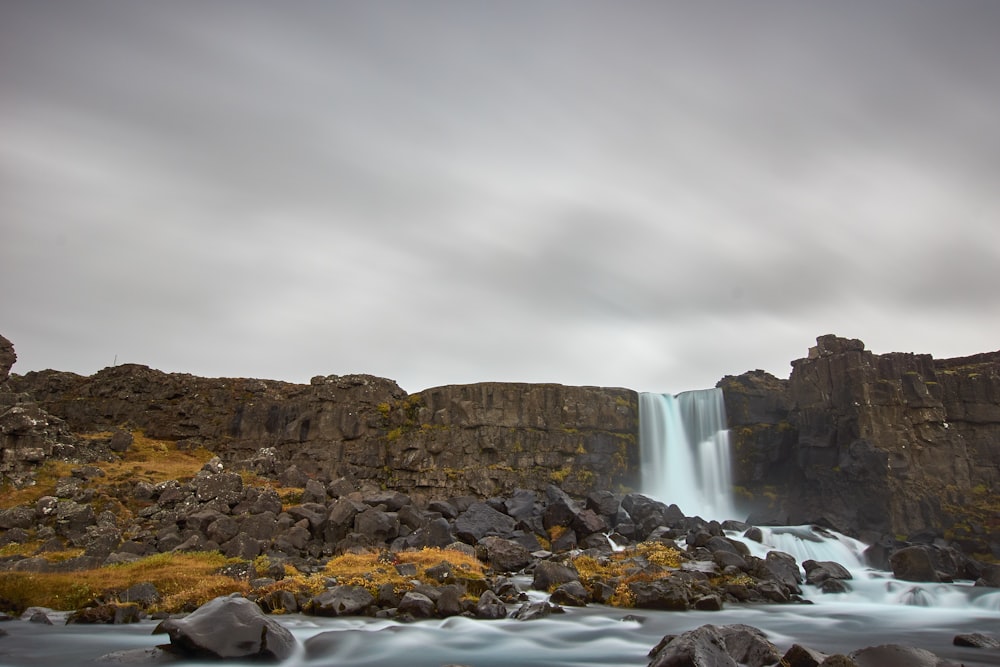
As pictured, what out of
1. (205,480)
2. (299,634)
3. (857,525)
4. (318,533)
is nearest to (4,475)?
(205,480)

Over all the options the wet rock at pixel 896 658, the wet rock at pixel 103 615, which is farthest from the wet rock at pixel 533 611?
the wet rock at pixel 103 615

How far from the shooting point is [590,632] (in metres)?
21.5

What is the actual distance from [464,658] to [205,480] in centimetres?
2527

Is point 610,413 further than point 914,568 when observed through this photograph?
Yes

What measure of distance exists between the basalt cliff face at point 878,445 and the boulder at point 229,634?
4747cm

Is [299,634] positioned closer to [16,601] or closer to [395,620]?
[395,620]

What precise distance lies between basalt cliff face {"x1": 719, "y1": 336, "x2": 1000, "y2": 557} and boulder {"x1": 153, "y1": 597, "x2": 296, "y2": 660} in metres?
47.5

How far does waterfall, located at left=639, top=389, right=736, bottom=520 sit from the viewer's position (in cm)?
6381

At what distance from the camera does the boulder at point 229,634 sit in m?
15.4

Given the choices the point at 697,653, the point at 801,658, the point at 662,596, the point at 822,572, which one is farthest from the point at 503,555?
the point at 697,653

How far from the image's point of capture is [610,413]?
230ft

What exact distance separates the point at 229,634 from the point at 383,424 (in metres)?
51.5

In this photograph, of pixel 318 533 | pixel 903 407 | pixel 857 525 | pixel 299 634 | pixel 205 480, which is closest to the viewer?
pixel 299 634

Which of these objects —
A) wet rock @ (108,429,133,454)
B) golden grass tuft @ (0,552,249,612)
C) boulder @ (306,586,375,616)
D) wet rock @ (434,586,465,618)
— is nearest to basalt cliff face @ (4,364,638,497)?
wet rock @ (108,429,133,454)
